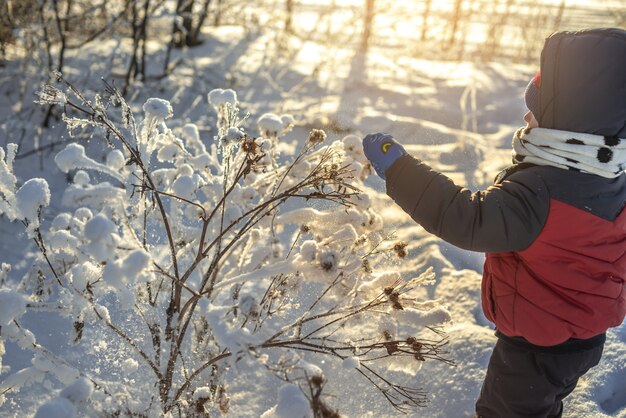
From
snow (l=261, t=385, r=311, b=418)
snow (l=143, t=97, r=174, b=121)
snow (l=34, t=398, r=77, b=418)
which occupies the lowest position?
snow (l=34, t=398, r=77, b=418)

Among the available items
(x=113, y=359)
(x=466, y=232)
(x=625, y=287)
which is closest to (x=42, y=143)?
(x=113, y=359)

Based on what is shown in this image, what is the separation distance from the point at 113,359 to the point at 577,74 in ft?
6.00

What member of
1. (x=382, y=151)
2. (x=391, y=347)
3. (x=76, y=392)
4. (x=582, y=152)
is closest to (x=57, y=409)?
Result: (x=76, y=392)

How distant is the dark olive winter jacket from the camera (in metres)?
1.59

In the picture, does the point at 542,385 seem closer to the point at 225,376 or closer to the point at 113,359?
the point at 225,376

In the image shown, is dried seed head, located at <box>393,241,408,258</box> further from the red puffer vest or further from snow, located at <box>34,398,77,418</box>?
snow, located at <box>34,398,77,418</box>

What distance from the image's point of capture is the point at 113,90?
1.55 m

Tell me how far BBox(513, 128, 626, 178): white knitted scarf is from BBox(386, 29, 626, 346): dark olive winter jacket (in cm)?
3

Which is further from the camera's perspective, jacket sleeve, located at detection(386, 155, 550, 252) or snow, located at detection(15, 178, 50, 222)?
jacket sleeve, located at detection(386, 155, 550, 252)

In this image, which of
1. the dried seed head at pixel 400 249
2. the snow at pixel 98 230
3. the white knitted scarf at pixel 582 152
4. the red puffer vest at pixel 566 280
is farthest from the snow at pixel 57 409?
the white knitted scarf at pixel 582 152

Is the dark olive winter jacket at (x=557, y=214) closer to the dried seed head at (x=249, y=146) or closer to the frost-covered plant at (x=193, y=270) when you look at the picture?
the frost-covered plant at (x=193, y=270)

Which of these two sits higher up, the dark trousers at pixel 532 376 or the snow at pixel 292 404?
the snow at pixel 292 404

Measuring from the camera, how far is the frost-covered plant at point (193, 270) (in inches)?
55.1

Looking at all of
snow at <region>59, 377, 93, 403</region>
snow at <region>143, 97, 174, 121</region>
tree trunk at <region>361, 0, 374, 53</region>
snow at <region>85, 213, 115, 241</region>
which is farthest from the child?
tree trunk at <region>361, 0, 374, 53</region>
